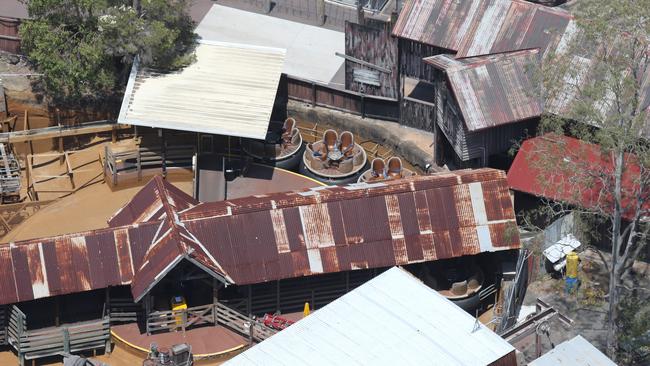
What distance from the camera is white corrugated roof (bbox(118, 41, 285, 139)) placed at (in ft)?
233

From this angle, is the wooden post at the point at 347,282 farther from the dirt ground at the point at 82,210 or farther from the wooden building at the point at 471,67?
the dirt ground at the point at 82,210

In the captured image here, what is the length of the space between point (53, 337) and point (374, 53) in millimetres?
25803

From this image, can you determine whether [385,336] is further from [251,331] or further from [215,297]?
[215,297]

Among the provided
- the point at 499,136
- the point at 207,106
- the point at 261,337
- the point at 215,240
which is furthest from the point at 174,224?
the point at 499,136

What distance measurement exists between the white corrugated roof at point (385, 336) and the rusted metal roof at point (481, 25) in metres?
18.3

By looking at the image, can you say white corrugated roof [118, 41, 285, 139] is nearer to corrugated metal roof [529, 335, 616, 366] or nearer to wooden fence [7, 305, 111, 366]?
wooden fence [7, 305, 111, 366]

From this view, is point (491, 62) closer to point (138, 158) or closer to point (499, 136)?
point (499, 136)

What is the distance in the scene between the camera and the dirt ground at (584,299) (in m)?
58.3

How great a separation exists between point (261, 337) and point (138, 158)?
17253 mm

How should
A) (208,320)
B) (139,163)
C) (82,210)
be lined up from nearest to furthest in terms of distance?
(208,320) < (82,210) < (139,163)

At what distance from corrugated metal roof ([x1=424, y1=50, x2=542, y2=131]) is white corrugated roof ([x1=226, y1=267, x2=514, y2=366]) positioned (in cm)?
1276

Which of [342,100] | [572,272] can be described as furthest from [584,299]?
[342,100]

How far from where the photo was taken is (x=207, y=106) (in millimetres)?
72125

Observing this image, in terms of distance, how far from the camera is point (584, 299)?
61.2m
